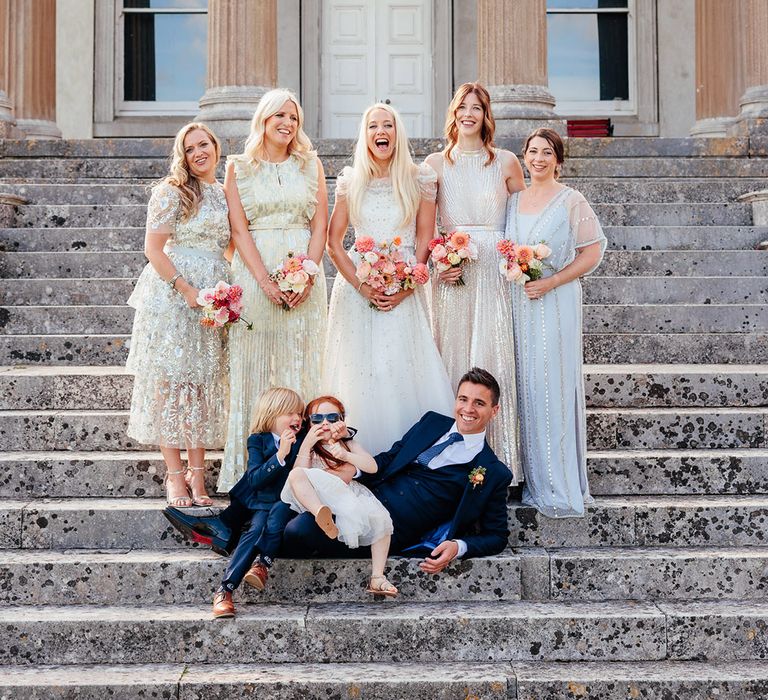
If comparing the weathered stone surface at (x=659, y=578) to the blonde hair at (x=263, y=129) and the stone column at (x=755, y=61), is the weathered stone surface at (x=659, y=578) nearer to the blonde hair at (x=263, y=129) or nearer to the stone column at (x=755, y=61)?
the blonde hair at (x=263, y=129)

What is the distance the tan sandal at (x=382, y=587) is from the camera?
4277 mm

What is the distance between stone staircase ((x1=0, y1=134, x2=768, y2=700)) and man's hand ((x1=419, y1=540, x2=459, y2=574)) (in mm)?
73

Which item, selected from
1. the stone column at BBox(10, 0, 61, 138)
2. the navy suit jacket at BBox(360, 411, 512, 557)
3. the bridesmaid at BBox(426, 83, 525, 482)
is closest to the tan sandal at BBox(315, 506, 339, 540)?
the navy suit jacket at BBox(360, 411, 512, 557)

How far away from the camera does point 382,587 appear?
429 cm

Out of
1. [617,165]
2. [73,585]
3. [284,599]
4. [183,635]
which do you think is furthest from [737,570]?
[617,165]

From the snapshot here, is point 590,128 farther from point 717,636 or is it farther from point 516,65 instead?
point 717,636

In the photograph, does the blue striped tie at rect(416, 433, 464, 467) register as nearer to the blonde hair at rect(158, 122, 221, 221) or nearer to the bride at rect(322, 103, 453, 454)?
the bride at rect(322, 103, 453, 454)

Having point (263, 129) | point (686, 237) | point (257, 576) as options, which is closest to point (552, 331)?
point (263, 129)

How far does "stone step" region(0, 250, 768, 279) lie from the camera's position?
7.27 metres

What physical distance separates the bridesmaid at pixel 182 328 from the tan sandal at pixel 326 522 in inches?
32.7

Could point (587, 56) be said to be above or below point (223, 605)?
above

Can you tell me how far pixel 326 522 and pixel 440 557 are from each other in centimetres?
50

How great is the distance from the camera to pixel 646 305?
22.2 feet

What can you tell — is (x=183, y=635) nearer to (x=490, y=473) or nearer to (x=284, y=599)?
(x=284, y=599)
